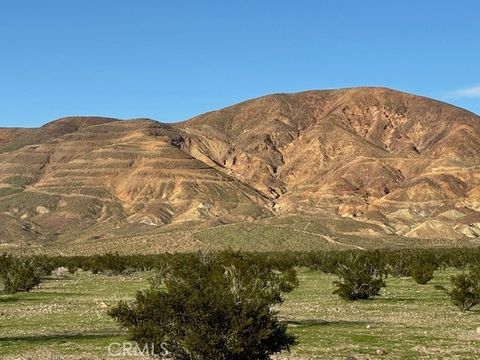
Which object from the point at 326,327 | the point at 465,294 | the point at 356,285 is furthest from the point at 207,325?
the point at 356,285

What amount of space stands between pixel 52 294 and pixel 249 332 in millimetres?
28856

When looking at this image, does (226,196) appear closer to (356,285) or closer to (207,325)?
(356,285)

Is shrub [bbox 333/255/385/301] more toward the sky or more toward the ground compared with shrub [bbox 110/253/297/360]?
more toward the ground

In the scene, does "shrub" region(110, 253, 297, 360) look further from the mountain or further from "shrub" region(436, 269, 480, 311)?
the mountain

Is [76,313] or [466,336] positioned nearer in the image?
[466,336]

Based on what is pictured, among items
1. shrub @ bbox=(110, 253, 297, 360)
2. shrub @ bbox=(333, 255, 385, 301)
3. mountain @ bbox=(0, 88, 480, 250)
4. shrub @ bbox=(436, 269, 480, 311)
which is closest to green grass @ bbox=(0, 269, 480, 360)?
shrub @ bbox=(436, 269, 480, 311)

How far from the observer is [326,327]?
23422 millimetres

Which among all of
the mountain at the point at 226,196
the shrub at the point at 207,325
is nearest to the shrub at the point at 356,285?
the shrub at the point at 207,325

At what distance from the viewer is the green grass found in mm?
18516

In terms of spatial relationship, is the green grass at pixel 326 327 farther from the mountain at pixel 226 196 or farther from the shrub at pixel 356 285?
the mountain at pixel 226 196

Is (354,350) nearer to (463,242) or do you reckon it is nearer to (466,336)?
(466,336)

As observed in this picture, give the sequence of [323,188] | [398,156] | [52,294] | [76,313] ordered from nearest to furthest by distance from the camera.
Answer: [76,313] < [52,294] < [323,188] < [398,156]

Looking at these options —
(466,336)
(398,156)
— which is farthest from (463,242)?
(466,336)

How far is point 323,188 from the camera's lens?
588 ft
